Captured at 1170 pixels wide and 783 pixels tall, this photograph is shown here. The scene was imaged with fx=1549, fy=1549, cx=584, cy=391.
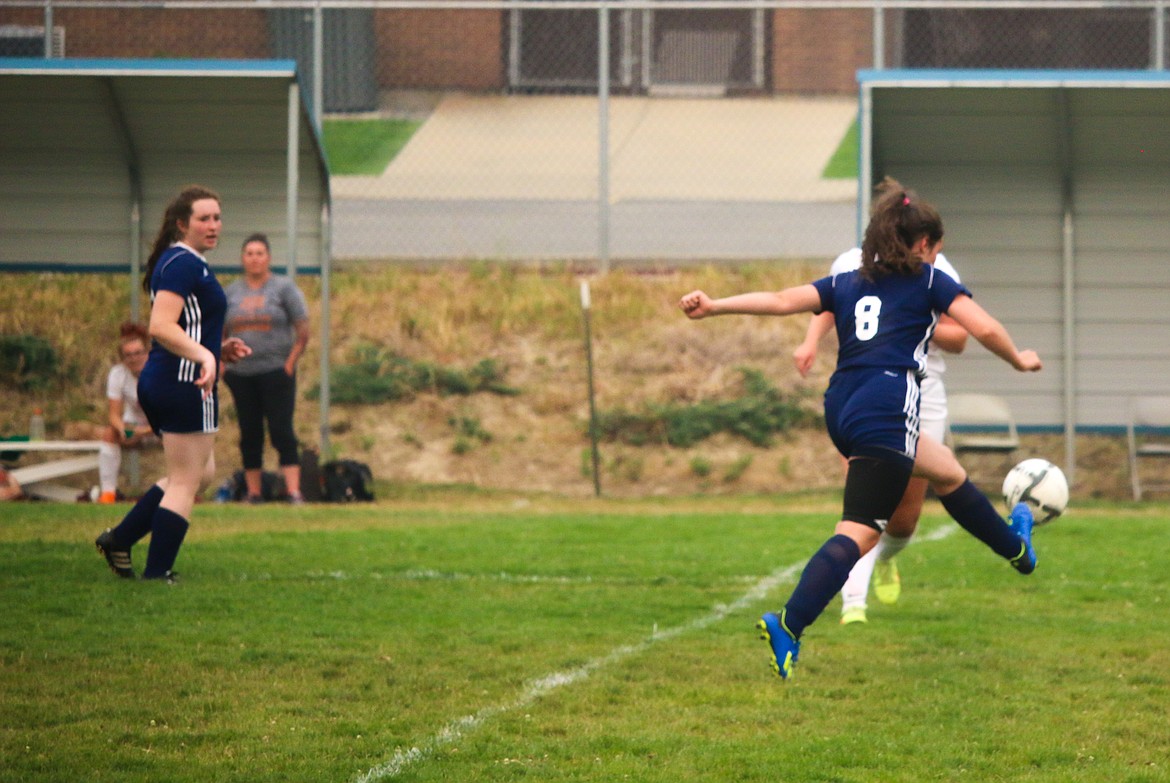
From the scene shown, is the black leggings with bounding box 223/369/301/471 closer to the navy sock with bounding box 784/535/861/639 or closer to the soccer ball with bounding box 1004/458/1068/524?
the soccer ball with bounding box 1004/458/1068/524

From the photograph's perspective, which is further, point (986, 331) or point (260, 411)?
point (260, 411)

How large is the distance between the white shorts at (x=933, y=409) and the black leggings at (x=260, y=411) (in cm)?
665

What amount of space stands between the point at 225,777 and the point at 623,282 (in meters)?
13.9

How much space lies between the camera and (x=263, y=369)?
12797 millimetres

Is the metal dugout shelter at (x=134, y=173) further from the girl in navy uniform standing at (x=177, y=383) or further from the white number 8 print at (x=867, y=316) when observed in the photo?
the white number 8 print at (x=867, y=316)

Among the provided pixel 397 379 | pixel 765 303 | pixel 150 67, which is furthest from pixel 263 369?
pixel 765 303

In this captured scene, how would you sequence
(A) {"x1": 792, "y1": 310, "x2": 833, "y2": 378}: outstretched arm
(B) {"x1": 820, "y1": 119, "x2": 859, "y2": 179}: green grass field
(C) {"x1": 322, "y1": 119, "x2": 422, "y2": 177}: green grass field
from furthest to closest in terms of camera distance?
(B) {"x1": 820, "y1": 119, "x2": 859, "y2": 179}: green grass field
(C) {"x1": 322, "y1": 119, "x2": 422, "y2": 177}: green grass field
(A) {"x1": 792, "y1": 310, "x2": 833, "y2": 378}: outstretched arm

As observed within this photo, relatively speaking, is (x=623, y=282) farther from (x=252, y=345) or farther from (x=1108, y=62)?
(x=1108, y=62)

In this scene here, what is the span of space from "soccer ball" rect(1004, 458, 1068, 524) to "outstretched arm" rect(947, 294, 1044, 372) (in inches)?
47.2

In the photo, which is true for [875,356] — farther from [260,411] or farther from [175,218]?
[260,411]

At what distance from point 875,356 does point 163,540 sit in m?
4.08

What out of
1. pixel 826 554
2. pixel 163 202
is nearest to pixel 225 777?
pixel 826 554

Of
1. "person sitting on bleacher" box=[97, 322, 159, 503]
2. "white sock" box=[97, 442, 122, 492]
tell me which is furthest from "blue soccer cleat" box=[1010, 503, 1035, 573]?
"white sock" box=[97, 442, 122, 492]

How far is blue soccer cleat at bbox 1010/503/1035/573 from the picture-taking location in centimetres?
638
